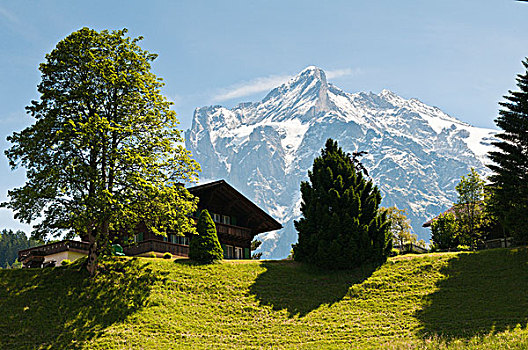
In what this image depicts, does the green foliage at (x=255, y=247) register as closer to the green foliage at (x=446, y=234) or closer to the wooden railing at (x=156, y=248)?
the wooden railing at (x=156, y=248)

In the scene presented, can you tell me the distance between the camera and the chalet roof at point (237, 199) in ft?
183

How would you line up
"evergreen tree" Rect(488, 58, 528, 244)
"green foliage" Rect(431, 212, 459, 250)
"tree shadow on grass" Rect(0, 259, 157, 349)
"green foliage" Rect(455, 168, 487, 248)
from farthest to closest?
"green foliage" Rect(431, 212, 459, 250) < "green foliage" Rect(455, 168, 487, 248) < "evergreen tree" Rect(488, 58, 528, 244) < "tree shadow on grass" Rect(0, 259, 157, 349)

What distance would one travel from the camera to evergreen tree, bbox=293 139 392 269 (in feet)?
147

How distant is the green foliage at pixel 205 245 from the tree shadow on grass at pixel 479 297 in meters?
16.9

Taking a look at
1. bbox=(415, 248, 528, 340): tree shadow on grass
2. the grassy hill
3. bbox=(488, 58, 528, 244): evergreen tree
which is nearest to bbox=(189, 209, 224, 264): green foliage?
the grassy hill

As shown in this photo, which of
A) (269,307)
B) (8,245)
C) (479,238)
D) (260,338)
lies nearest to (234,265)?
(269,307)

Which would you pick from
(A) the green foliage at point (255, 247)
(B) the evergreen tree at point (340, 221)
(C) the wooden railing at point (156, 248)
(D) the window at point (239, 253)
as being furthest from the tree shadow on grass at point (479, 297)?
(A) the green foliage at point (255, 247)

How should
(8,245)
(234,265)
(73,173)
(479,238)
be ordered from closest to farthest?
(73,173), (234,265), (479,238), (8,245)

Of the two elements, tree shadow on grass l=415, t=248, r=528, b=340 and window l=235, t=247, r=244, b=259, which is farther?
window l=235, t=247, r=244, b=259

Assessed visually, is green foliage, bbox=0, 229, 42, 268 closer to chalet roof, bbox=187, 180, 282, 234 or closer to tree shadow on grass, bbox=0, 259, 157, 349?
chalet roof, bbox=187, 180, 282, 234

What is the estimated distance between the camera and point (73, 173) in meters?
36.8

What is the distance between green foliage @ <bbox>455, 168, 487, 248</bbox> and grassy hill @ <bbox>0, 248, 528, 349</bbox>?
50.2 ft

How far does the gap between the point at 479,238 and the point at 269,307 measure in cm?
3376

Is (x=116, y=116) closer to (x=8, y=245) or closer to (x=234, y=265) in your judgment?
(x=234, y=265)
